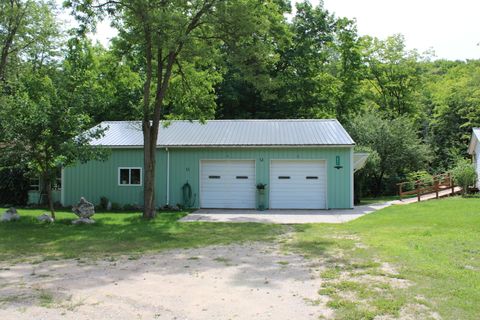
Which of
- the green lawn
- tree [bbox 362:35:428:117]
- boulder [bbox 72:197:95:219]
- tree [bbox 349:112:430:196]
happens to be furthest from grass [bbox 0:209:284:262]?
tree [bbox 362:35:428:117]

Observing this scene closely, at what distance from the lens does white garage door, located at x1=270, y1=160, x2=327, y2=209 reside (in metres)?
18.3

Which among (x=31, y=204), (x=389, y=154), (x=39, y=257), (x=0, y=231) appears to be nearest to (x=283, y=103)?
(x=389, y=154)

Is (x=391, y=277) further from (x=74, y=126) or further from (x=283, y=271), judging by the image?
(x=74, y=126)

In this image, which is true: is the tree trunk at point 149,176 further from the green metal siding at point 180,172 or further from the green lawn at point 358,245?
the green metal siding at point 180,172

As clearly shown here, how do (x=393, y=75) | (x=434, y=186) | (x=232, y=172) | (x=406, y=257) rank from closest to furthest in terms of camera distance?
(x=406, y=257) < (x=232, y=172) < (x=434, y=186) < (x=393, y=75)

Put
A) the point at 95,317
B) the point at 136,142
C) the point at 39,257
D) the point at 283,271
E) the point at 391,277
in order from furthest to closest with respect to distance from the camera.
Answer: the point at 136,142 → the point at 39,257 → the point at 283,271 → the point at 391,277 → the point at 95,317

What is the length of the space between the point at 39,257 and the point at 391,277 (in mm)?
6253

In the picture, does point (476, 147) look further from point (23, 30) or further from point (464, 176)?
point (23, 30)

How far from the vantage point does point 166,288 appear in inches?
241

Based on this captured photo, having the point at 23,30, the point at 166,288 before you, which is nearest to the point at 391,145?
the point at 23,30

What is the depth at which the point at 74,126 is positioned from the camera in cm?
1354

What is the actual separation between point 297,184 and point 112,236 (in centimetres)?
908

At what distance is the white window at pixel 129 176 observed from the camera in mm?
18938

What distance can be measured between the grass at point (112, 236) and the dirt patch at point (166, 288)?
3.17 feet
